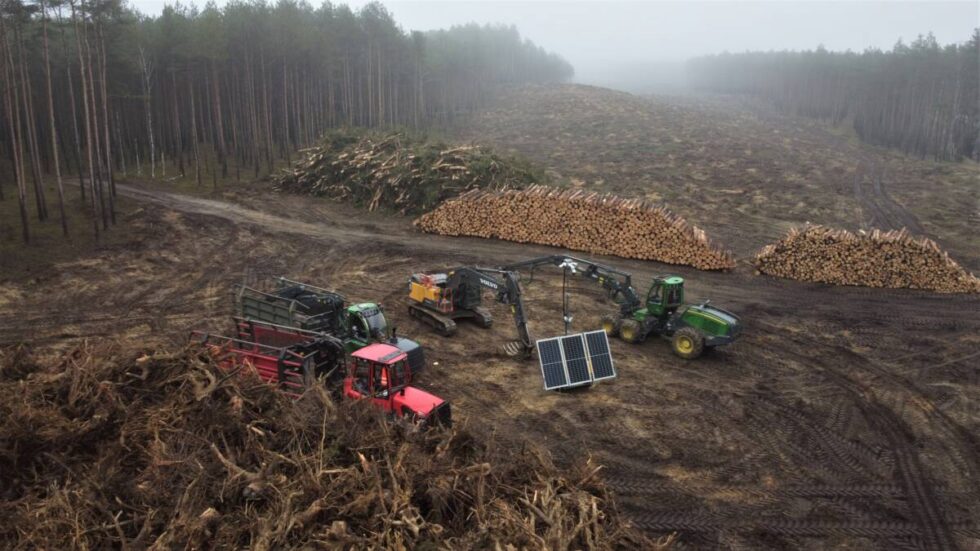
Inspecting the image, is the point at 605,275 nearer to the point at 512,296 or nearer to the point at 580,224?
the point at 512,296

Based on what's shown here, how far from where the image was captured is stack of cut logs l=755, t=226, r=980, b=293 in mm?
23812

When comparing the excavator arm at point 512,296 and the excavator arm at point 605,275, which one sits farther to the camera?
the excavator arm at point 605,275

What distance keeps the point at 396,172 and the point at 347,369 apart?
2402 centimetres

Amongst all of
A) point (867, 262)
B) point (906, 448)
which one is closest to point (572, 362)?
point (906, 448)

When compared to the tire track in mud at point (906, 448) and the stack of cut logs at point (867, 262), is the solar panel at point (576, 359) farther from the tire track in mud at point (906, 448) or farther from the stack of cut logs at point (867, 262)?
the stack of cut logs at point (867, 262)

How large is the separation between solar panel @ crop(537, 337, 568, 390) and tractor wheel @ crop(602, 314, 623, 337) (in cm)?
411

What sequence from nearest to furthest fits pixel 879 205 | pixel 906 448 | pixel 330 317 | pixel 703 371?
pixel 906 448
pixel 703 371
pixel 330 317
pixel 879 205

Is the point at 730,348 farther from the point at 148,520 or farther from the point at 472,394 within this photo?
the point at 148,520

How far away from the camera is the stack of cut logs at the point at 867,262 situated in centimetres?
2381

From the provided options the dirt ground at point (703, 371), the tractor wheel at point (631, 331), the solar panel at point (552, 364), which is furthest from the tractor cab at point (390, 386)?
the tractor wheel at point (631, 331)

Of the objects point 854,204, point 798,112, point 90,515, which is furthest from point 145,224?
point 798,112

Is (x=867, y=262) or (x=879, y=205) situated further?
(x=879, y=205)

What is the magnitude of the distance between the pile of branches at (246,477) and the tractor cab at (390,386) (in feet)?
8.22

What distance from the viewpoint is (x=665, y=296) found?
59.9 ft
